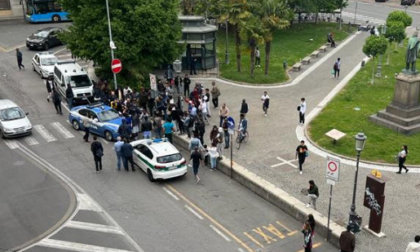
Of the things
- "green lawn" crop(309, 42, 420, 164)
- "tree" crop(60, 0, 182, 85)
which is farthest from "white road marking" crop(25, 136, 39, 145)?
"green lawn" crop(309, 42, 420, 164)

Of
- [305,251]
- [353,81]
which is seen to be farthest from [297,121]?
[305,251]

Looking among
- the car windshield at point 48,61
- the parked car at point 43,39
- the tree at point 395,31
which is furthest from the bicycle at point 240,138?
the parked car at point 43,39

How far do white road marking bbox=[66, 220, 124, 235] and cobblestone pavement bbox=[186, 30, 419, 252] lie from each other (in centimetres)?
659

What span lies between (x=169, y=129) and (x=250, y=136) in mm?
4129

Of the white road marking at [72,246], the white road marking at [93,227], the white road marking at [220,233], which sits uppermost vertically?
the white road marking at [72,246]

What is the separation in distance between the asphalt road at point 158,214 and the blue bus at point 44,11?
3183cm

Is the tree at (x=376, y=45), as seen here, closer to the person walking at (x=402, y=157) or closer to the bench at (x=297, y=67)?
the bench at (x=297, y=67)

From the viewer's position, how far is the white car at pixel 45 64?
34656 mm

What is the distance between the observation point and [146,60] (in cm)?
3183

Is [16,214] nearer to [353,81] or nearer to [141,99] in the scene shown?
[141,99]

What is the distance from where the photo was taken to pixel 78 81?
1214 inches

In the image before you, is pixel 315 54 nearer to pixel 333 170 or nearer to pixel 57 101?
pixel 57 101

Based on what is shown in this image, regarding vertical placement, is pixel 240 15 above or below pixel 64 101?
above

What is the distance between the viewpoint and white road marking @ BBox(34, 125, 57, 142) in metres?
25.1
